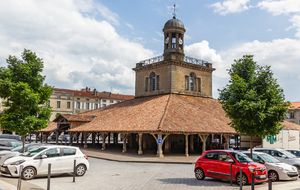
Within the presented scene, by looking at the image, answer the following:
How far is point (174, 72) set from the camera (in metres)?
35.2

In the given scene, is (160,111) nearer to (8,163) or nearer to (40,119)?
(40,119)

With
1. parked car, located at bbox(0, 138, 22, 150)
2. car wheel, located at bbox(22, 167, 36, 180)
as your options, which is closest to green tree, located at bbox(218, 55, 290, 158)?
car wheel, located at bbox(22, 167, 36, 180)

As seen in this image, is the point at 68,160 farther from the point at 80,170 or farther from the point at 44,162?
the point at 44,162

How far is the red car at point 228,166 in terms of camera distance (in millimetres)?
11891

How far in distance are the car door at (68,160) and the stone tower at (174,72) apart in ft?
73.3

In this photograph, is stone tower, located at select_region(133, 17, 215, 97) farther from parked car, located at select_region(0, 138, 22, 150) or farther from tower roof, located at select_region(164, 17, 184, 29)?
parked car, located at select_region(0, 138, 22, 150)

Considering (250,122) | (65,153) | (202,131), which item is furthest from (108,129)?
(250,122)

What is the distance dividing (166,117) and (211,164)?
43.2 feet

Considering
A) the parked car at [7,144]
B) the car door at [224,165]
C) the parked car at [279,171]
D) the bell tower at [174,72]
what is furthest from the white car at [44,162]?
the bell tower at [174,72]

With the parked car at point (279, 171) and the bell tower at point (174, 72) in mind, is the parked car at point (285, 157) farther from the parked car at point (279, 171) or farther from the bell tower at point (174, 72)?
the bell tower at point (174, 72)

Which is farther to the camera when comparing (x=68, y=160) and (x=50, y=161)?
(x=68, y=160)

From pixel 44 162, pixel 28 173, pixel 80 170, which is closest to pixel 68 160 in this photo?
pixel 80 170

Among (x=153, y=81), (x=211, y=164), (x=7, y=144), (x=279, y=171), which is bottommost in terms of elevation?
(x=279, y=171)

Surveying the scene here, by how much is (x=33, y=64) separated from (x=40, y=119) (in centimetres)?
365
